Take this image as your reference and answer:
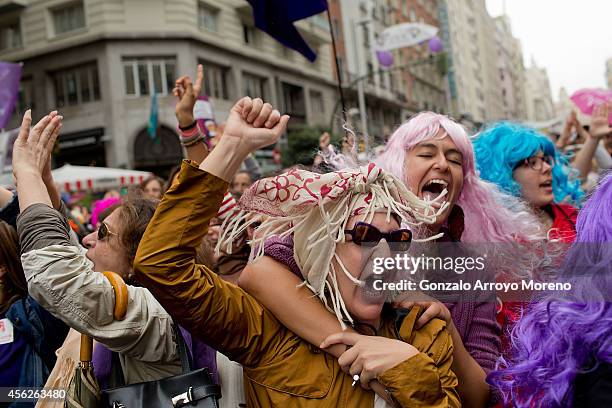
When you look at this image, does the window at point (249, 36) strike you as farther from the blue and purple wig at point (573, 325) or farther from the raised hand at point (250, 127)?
the blue and purple wig at point (573, 325)

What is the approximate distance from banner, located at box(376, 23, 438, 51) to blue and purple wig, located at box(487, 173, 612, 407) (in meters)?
15.9

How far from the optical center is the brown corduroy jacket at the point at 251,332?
1485 millimetres

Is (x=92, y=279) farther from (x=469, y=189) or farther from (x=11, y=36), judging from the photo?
(x=11, y=36)

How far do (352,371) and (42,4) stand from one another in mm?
24147

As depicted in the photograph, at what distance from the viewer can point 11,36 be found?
2297 cm

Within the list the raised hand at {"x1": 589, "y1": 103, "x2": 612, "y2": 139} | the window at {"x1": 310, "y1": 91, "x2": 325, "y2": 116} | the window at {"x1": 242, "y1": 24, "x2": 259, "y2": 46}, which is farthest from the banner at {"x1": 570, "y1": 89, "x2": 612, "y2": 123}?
the window at {"x1": 310, "y1": 91, "x2": 325, "y2": 116}

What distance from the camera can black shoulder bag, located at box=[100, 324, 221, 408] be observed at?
5.66ft

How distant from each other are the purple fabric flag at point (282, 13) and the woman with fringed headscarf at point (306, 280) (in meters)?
2.18

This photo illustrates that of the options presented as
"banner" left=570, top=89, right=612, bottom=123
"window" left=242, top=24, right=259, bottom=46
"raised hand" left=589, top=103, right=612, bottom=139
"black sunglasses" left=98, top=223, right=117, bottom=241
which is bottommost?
"black sunglasses" left=98, top=223, right=117, bottom=241

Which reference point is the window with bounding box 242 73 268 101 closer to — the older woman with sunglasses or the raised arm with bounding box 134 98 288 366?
the older woman with sunglasses

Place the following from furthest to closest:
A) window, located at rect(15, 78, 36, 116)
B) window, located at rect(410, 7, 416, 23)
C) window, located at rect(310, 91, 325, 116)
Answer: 1. window, located at rect(410, 7, 416, 23)
2. window, located at rect(310, 91, 325, 116)
3. window, located at rect(15, 78, 36, 116)

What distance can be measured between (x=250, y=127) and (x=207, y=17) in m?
23.1

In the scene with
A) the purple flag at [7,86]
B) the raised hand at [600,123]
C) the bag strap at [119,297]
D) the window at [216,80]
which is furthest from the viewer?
the window at [216,80]

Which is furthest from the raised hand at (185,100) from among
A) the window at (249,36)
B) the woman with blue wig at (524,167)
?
the window at (249,36)
